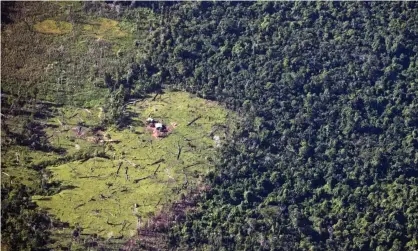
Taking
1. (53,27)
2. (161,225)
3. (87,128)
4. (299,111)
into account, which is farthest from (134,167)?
(53,27)

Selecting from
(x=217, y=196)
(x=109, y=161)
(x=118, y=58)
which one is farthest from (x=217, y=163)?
(x=118, y=58)

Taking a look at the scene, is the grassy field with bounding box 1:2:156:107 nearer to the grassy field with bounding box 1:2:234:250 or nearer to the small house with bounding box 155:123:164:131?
the grassy field with bounding box 1:2:234:250

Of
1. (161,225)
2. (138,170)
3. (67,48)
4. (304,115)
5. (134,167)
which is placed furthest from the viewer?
(67,48)

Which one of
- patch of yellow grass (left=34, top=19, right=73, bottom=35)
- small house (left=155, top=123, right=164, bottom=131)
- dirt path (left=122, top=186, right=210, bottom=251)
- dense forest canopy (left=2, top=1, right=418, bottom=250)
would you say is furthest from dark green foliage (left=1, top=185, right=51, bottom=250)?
patch of yellow grass (left=34, top=19, right=73, bottom=35)

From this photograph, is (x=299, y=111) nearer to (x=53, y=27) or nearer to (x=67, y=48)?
(x=67, y=48)

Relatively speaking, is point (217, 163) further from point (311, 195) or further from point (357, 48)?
point (357, 48)

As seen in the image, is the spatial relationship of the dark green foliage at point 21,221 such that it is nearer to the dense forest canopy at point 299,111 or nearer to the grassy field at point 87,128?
the grassy field at point 87,128

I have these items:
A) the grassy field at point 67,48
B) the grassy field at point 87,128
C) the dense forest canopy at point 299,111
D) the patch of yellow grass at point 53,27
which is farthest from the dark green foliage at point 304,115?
the patch of yellow grass at point 53,27
